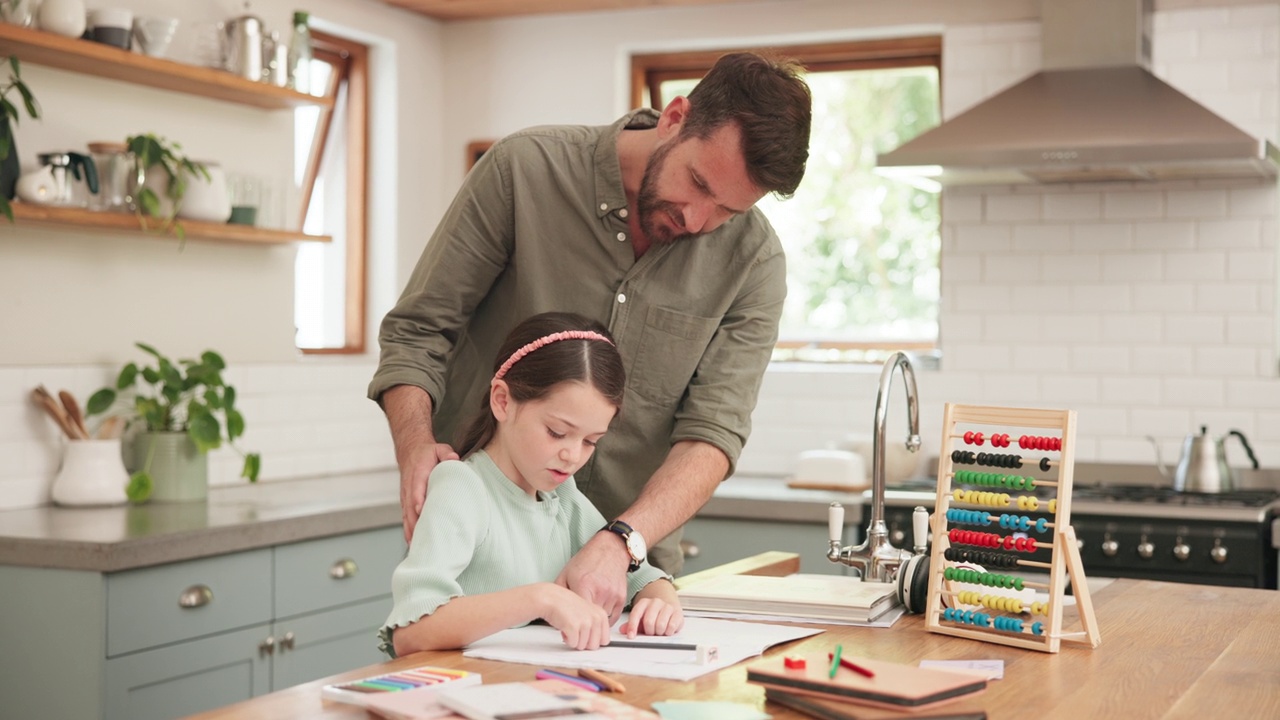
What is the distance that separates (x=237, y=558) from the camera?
3.38 metres

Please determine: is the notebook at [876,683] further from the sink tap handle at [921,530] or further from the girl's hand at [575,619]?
the sink tap handle at [921,530]

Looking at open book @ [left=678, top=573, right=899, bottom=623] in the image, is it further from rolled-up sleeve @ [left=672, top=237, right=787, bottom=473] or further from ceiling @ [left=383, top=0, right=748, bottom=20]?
ceiling @ [left=383, top=0, right=748, bottom=20]

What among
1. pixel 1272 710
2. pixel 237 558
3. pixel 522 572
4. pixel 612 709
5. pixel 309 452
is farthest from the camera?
pixel 309 452

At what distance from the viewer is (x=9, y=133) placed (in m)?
3.47

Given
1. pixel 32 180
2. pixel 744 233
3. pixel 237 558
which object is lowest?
pixel 237 558

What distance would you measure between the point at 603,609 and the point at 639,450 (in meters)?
0.59

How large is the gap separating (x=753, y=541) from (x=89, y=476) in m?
1.88

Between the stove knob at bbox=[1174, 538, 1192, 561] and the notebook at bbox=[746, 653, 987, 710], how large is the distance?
2.59 m

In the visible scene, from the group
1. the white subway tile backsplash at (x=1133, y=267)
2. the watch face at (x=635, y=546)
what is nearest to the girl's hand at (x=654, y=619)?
the watch face at (x=635, y=546)

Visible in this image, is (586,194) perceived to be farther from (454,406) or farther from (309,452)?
(309,452)

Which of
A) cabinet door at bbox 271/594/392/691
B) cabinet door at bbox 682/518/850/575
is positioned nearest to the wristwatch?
cabinet door at bbox 271/594/392/691

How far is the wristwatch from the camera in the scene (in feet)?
6.60

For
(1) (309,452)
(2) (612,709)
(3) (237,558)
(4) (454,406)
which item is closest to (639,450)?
(4) (454,406)

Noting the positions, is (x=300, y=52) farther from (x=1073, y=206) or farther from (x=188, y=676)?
(x=1073, y=206)
